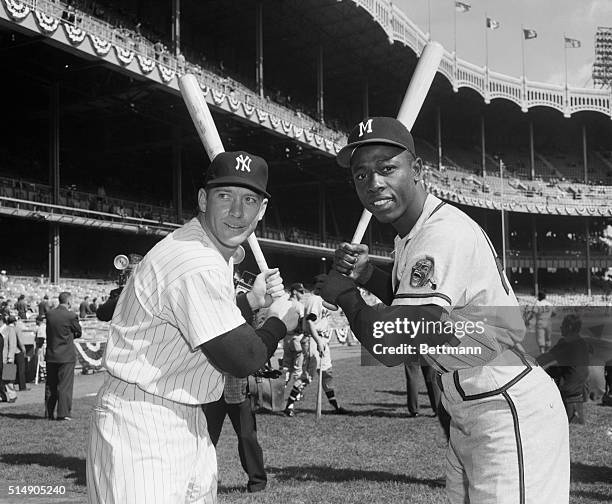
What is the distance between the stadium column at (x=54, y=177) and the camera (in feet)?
73.0

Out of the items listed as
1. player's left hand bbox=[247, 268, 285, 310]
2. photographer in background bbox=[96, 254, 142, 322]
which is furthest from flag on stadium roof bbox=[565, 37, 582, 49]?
player's left hand bbox=[247, 268, 285, 310]

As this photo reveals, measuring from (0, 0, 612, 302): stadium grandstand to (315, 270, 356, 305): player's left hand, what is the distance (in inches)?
573

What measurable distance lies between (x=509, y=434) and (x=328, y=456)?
5.47 metres

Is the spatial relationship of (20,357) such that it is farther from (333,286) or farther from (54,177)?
(333,286)

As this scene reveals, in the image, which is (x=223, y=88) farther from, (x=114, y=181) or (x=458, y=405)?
(x=458, y=405)

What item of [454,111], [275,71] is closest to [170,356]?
[275,71]

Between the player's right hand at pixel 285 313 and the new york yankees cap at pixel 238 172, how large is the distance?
1.77 ft

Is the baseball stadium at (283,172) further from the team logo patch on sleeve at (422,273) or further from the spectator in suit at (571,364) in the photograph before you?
the team logo patch on sleeve at (422,273)

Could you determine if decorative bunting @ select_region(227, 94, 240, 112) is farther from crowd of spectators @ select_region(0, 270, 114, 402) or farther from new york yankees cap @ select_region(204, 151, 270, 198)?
new york yankees cap @ select_region(204, 151, 270, 198)

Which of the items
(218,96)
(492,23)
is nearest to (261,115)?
(218,96)

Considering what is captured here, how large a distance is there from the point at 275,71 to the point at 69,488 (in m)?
39.2

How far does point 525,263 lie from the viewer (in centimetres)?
5397

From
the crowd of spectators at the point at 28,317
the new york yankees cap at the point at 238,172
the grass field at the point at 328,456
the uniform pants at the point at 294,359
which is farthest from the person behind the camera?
the crowd of spectators at the point at 28,317

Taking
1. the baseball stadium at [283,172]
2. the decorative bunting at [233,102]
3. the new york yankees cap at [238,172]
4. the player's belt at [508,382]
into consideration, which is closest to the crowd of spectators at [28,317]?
the baseball stadium at [283,172]
